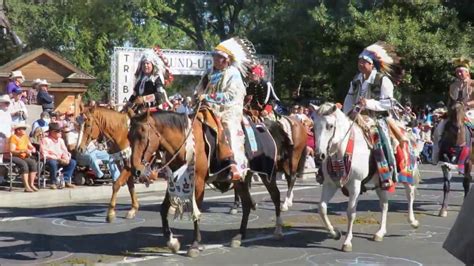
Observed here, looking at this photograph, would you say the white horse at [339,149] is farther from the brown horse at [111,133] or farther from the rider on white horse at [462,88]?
the brown horse at [111,133]

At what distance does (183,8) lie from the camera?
124 ft

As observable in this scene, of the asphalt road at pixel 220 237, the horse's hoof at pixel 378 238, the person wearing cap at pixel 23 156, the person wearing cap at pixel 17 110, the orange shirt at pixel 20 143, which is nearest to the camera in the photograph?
the asphalt road at pixel 220 237

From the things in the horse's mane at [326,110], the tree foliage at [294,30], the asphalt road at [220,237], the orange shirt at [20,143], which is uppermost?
the tree foliage at [294,30]

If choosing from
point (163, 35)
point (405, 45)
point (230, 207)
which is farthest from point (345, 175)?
point (163, 35)

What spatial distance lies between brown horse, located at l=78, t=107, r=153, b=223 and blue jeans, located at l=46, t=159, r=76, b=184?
3.95 m

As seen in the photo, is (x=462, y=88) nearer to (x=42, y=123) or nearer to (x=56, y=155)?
(x=56, y=155)

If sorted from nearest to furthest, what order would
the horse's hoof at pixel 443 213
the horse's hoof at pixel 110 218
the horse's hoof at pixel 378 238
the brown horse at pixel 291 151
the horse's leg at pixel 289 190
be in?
1. the horse's hoof at pixel 378 238
2. the horse's hoof at pixel 110 218
3. the brown horse at pixel 291 151
4. the horse's hoof at pixel 443 213
5. the horse's leg at pixel 289 190

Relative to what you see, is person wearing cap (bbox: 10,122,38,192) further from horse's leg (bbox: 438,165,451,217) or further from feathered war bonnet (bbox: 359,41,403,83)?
horse's leg (bbox: 438,165,451,217)

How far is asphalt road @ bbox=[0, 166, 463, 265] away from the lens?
324 inches

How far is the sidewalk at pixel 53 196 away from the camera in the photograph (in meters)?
13.0

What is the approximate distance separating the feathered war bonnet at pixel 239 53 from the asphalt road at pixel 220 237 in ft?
7.93

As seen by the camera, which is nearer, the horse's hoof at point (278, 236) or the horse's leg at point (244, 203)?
the horse's leg at point (244, 203)

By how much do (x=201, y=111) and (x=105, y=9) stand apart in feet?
82.7

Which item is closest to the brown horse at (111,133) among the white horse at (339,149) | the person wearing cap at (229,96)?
the person wearing cap at (229,96)
